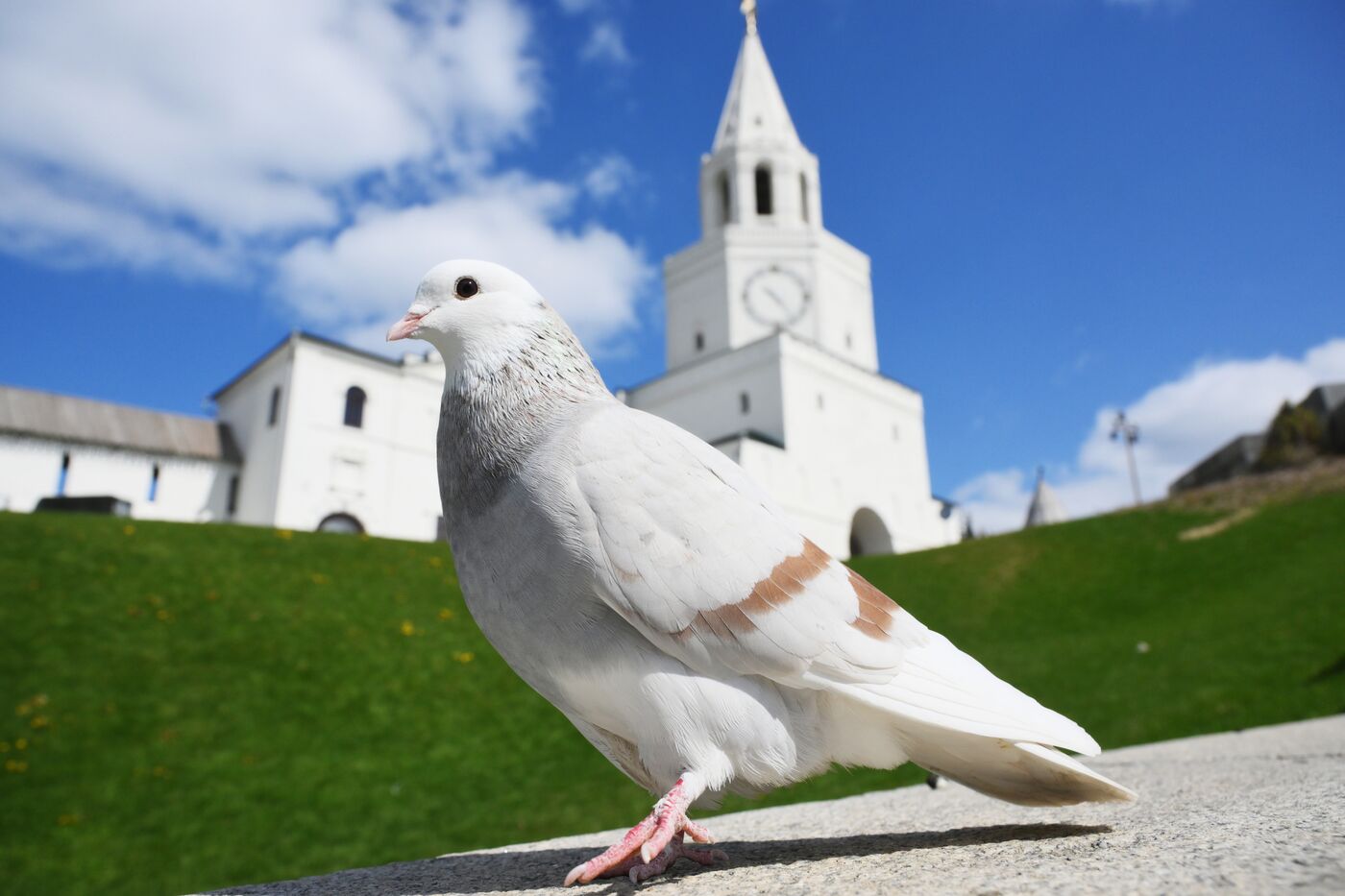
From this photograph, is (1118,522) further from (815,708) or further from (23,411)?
(23,411)

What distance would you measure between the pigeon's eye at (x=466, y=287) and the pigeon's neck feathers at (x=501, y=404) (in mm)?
221

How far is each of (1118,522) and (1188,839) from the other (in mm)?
24732

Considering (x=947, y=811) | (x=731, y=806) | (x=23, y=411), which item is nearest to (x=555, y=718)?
(x=731, y=806)

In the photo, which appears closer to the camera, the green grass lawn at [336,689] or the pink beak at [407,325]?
the pink beak at [407,325]

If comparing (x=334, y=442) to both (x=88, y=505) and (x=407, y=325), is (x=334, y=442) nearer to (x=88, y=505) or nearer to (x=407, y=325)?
(x=88, y=505)

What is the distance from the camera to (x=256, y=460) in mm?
33219

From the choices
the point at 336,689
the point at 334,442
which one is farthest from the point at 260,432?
the point at 336,689

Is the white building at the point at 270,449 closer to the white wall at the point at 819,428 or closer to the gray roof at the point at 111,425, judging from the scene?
the gray roof at the point at 111,425

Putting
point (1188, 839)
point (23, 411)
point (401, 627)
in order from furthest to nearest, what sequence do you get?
1. point (23, 411)
2. point (401, 627)
3. point (1188, 839)

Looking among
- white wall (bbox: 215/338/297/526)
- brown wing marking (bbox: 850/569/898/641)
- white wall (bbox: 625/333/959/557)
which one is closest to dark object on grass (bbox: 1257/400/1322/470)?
white wall (bbox: 625/333/959/557)

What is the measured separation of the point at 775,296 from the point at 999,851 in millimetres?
36516

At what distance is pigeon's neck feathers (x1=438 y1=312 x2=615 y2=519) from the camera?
2.64 meters

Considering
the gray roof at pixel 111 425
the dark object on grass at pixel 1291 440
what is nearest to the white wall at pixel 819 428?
the dark object on grass at pixel 1291 440

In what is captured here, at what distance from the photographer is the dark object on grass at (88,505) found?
24.3 meters
